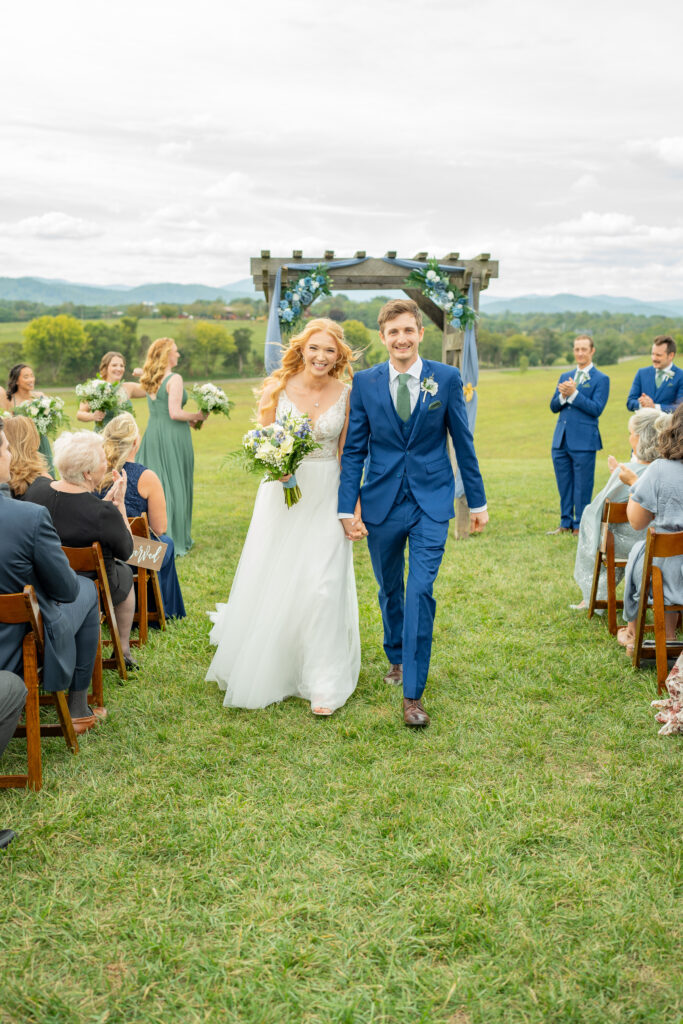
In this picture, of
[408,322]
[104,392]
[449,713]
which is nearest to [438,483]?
[408,322]

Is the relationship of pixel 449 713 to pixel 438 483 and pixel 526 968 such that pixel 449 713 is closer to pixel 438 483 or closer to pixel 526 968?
pixel 438 483

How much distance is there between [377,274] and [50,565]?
6990mm

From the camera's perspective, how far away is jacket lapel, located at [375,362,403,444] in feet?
15.0

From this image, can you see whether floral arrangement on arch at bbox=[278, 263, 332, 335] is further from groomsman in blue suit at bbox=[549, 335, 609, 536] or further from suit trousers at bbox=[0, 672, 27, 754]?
suit trousers at bbox=[0, 672, 27, 754]

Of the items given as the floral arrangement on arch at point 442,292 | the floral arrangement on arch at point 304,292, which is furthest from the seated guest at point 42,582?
the floral arrangement on arch at point 442,292

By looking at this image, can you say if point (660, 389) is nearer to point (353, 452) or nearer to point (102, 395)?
point (353, 452)

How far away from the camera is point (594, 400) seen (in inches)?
386

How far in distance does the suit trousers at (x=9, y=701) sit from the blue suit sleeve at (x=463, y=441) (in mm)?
2532

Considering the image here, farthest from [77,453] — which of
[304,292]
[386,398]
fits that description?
[304,292]

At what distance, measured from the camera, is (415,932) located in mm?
2889

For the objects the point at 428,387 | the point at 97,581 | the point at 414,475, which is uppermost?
the point at 428,387

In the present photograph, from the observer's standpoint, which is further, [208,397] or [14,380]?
[208,397]

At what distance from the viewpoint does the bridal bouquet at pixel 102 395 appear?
8.35 metres

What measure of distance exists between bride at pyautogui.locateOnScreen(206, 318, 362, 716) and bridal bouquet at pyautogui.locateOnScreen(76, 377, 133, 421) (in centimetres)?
380
